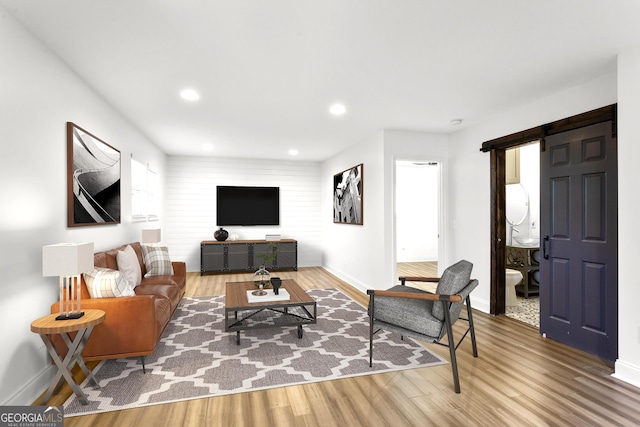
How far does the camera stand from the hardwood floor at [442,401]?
2.04 m

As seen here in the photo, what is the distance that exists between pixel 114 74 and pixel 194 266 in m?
4.90

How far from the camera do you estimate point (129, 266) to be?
11.6 feet

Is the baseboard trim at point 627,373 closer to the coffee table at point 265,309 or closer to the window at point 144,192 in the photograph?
the coffee table at point 265,309

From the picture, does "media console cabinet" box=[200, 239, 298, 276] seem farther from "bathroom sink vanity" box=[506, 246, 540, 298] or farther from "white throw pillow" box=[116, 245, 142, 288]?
"bathroom sink vanity" box=[506, 246, 540, 298]

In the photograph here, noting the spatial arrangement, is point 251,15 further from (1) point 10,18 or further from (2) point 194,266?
(2) point 194,266

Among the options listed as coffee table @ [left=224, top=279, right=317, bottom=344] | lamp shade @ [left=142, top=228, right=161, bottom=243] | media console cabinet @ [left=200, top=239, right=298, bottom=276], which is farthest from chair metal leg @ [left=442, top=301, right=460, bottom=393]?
media console cabinet @ [left=200, top=239, right=298, bottom=276]

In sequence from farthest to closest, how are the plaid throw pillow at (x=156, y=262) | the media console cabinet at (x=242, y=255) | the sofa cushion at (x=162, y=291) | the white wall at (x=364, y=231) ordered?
the media console cabinet at (x=242, y=255), the white wall at (x=364, y=231), the plaid throw pillow at (x=156, y=262), the sofa cushion at (x=162, y=291)

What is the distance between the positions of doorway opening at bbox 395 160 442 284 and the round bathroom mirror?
309 centimetres

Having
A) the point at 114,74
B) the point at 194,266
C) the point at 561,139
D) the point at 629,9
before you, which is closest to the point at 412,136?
the point at 561,139

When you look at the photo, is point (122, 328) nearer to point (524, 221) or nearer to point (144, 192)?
point (144, 192)

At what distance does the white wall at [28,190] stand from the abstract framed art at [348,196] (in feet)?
12.6

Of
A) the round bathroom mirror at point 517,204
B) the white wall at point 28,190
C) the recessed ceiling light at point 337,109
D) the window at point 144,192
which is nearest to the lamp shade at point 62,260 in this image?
the white wall at point 28,190

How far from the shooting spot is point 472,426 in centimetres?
198

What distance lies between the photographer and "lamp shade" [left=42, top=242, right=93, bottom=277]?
2.09 metres
